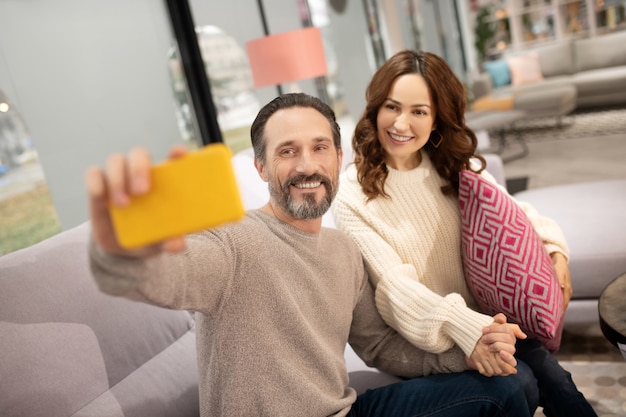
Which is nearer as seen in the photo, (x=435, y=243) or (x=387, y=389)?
(x=387, y=389)

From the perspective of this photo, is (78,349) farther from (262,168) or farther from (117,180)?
(117,180)

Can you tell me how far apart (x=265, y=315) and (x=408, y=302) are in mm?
381

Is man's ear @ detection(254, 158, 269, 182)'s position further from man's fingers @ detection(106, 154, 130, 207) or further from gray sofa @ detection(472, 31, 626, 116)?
gray sofa @ detection(472, 31, 626, 116)

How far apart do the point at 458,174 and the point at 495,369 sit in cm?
56

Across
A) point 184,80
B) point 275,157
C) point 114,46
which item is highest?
point 114,46

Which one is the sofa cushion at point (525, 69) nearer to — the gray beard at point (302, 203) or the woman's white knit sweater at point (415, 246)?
the woman's white knit sweater at point (415, 246)

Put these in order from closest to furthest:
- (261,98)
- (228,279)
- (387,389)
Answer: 1. (228,279)
2. (387,389)
3. (261,98)

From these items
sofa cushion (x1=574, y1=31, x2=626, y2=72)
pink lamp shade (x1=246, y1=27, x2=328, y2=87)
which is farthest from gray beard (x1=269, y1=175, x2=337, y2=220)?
sofa cushion (x1=574, y1=31, x2=626, y2=72)

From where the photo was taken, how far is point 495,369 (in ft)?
3.92

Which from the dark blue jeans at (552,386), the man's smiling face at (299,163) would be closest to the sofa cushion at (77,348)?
the man's smiling face at (299,163)

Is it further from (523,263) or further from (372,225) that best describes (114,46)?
(523,263)

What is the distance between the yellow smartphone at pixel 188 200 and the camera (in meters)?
0.59

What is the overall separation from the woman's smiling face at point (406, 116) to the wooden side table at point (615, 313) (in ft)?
2.00

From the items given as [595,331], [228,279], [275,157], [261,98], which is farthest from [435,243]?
[261,98]
